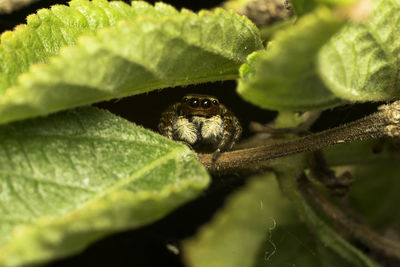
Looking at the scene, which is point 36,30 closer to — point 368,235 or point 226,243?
point 368,235

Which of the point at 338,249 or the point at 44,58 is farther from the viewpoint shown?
the point at 338,249

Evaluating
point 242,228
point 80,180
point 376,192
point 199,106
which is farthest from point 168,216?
point 80,180

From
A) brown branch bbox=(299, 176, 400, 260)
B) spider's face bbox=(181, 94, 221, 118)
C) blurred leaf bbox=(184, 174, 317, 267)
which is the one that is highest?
spider's face bbox=(181, 94, 221, 118)

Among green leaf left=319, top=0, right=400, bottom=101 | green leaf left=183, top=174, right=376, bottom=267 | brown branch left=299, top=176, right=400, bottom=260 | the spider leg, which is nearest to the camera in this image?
green leaf left=319, top=0, right=400, bottom=101

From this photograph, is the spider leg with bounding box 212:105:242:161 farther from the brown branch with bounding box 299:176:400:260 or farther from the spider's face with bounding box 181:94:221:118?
the brown branch with bounding box 299:176:400:260

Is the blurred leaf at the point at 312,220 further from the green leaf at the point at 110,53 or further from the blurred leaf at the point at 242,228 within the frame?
the green leaf at the point at 110,53

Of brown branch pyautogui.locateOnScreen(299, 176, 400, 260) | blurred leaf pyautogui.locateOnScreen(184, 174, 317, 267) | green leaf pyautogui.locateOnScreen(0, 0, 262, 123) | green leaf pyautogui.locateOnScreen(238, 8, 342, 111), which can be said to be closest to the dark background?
blurred leaf pyautogui.locateOnScreen(184, 174, 317, 267)

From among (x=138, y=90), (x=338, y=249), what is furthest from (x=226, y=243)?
(x=138, y=90)
